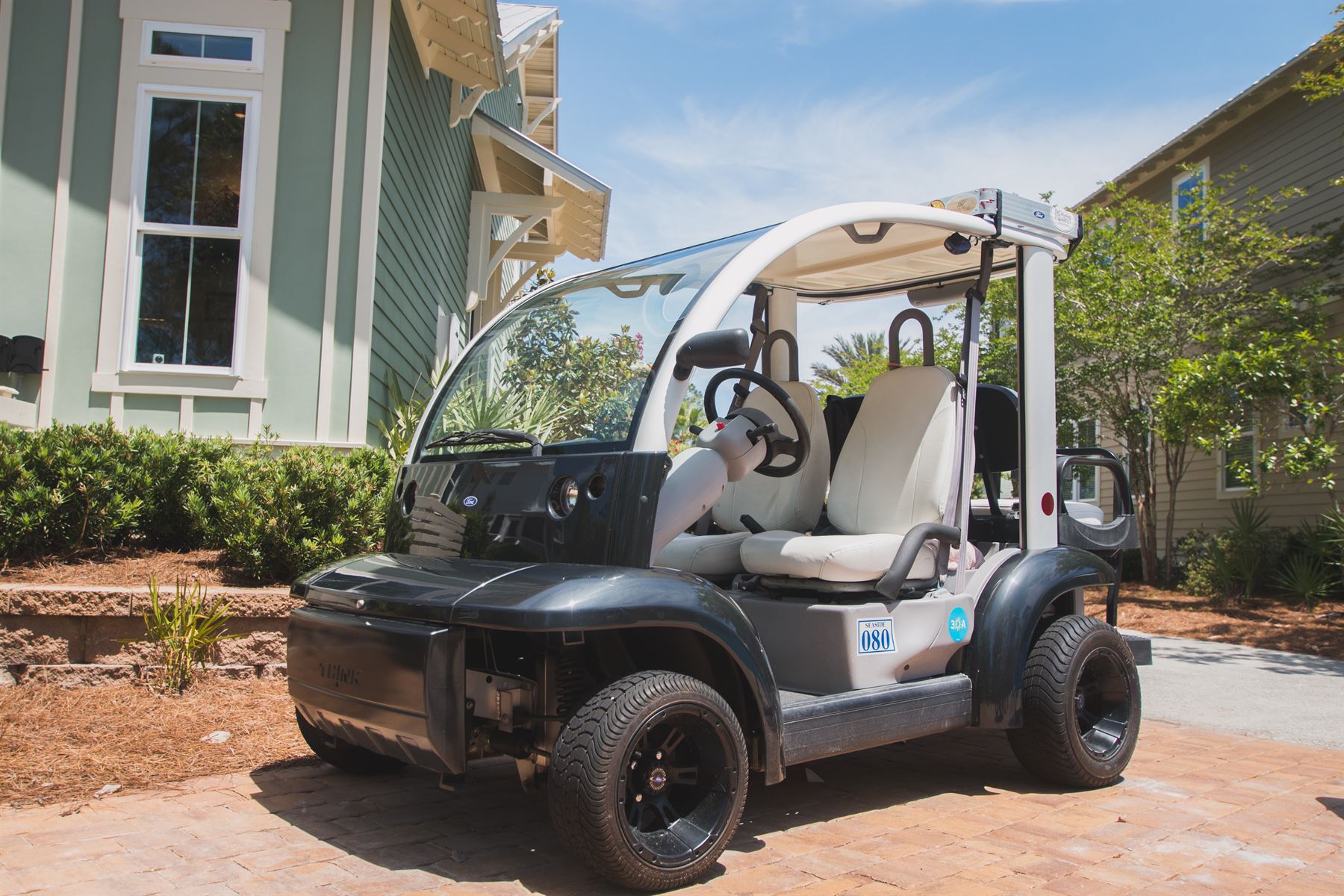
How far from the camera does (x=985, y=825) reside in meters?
3.66

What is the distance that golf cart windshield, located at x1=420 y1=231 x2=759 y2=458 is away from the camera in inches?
135

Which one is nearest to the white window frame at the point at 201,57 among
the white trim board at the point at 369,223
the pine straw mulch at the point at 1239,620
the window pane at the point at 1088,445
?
the white trim board at the point at 369,223

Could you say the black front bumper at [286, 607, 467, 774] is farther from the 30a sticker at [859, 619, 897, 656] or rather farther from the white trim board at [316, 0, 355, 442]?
the white trim board at [316, 0, 355, 442]

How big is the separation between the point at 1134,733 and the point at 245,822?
11.6ft

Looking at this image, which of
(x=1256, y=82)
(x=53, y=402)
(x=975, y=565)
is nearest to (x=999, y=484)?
(x=975, y=565)

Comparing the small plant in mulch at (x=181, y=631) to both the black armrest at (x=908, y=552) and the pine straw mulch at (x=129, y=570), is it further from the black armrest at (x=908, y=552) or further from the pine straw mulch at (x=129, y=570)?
the black armrest at (x=908, y=552)

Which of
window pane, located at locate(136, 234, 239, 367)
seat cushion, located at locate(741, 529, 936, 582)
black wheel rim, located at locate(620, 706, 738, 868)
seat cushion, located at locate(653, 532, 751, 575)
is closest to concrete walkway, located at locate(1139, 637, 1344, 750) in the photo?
seat cushion, located at locate(741, 529, 936, 582)

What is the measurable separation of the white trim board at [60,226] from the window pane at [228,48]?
869mm

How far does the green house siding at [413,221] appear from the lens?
8.08m

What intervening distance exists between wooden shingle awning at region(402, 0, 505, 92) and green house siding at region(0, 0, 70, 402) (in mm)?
2594

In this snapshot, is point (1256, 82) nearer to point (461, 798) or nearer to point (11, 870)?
point (461, 798)

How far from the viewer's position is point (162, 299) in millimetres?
7363

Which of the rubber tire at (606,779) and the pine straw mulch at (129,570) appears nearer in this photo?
the rubber tire at (606,779)

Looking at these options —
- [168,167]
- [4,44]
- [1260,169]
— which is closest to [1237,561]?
[1260,169]
